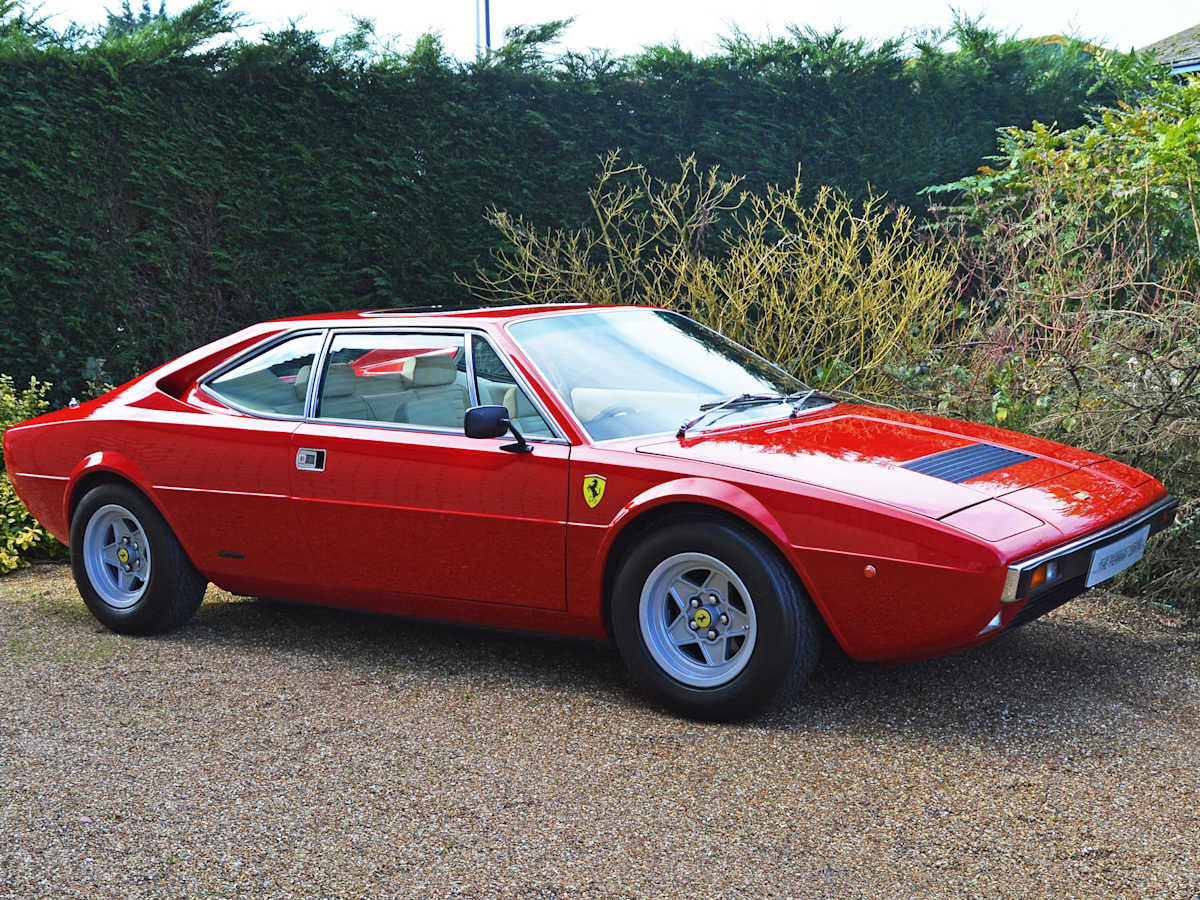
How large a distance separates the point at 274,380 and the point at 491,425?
1346 millimetres

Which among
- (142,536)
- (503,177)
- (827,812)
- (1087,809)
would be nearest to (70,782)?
(142,536)

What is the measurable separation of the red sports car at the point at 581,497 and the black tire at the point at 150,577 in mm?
12

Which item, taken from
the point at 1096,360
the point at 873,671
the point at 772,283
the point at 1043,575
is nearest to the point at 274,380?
the point at 873,671

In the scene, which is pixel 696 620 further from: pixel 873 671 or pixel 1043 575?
pixel 1043 575

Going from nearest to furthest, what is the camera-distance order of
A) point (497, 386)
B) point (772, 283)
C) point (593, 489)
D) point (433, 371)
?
point (593, 489) < point (497, 386) < point (433, 371) < point (772, 283)

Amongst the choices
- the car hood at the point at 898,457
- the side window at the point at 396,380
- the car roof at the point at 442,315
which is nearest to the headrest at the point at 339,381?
the side window at the point at 396,380

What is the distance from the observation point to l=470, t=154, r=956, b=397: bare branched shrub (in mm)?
8945

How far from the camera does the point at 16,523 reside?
7.64 meters

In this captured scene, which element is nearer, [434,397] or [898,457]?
[898,457]

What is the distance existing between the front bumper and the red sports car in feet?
0.03

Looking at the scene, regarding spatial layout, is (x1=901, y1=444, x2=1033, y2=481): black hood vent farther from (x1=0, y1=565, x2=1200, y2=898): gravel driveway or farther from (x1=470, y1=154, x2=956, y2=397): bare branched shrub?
(x1=470, y1=154, x2=956, y2=397): bare branched shrub

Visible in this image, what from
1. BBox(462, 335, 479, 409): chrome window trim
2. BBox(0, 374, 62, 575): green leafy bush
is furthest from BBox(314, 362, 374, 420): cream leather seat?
BBox(0, 374, 62, 575): green leafy bush

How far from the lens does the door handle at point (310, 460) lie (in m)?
4.95

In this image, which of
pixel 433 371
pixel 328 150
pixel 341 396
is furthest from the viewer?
pixel 328 150
